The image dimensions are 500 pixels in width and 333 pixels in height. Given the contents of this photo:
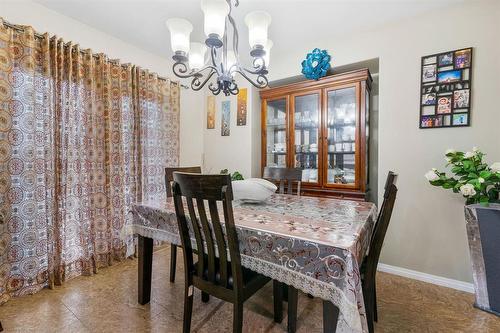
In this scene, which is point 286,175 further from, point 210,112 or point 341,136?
point 210,112

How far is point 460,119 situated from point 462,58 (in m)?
0.50

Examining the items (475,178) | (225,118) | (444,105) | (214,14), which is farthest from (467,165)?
(225,118)

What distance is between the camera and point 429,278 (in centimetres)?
212

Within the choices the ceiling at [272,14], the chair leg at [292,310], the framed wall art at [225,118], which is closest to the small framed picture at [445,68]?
the ceiling at [272,14]

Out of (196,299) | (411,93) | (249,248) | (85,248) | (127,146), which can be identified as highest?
(411,93)

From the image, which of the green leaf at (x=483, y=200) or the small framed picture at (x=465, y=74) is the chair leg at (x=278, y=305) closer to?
the green leaf at (x=483, y=200)

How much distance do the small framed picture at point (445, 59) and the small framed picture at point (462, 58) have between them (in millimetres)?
38

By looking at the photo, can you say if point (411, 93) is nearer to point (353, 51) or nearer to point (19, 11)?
point (353, 51)

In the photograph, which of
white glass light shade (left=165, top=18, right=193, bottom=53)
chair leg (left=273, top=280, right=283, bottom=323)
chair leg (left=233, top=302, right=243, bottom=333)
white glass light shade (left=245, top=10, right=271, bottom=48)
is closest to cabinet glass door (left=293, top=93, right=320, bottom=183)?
white glass light shade (left=245, top=10, right=271, bottom=48)

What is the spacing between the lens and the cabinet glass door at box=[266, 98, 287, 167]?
2945mm

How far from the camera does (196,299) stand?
1831mm

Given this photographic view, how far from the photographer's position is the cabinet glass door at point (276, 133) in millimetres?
2945

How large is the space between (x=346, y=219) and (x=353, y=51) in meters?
1.97

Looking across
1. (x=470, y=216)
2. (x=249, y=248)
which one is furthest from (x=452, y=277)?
(x=249, y=248)
